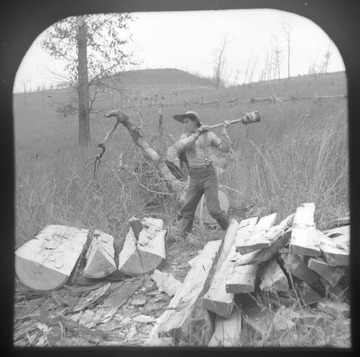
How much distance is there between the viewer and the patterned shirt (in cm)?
297

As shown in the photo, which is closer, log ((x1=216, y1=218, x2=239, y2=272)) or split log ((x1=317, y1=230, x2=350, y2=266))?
split log ((x1=317, y1=230, x2=350, y2=266))

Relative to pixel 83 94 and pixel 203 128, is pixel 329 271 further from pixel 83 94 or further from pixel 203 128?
pixel 83 94

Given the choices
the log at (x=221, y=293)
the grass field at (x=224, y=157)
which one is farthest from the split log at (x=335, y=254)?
the grass field at (x=224, y=157)

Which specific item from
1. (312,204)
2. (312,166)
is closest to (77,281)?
(312,204)

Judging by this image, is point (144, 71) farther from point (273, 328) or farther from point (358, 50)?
point (273, 328)

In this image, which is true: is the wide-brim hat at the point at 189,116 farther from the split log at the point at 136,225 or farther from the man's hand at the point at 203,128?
the split log at the point at 136,225

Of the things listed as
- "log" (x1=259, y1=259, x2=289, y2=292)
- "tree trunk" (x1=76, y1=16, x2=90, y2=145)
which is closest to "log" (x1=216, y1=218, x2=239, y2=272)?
"log" (x1=259, y1=259, x2=289, y2=292)

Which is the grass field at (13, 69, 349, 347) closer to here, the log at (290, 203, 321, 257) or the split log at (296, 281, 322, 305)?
the log at (290, 203, 321, 257)

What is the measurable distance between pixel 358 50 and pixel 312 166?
158 cm

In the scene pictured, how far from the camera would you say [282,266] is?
2494mm

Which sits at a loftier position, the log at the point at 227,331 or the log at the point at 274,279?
the log at the point at 274,279

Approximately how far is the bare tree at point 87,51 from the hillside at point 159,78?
0.27ft

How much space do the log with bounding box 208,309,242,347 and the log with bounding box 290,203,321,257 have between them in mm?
478

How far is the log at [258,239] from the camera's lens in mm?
2301
